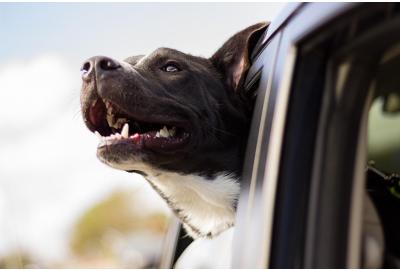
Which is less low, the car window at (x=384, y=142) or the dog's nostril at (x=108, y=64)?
the dog's nostril at (x=108, y=64)

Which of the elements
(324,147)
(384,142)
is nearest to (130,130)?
(384,142)

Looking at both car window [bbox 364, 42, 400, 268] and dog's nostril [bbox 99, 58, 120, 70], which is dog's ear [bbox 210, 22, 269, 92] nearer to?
dog's nostril [bbox 99, 58, 120, 70]

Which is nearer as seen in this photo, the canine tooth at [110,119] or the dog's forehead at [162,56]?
the canine tooth at [110,119]

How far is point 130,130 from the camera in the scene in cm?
339

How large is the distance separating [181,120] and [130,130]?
26 cm

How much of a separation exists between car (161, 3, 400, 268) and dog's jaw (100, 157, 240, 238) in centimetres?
123

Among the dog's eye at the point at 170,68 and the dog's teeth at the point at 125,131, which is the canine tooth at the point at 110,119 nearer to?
→ the dog's teeth at the point at 125,131

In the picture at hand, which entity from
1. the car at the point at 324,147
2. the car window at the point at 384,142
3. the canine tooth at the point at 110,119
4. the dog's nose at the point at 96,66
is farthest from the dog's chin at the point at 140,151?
the car at the point at 324,147

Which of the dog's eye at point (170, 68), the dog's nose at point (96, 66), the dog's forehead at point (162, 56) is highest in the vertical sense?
the dog's forehead at point (162, 56)

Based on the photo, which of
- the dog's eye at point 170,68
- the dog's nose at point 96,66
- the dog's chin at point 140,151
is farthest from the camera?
the dog's eye at point 170,68

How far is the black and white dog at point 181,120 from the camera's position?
125 inches

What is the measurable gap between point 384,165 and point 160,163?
1.08 m

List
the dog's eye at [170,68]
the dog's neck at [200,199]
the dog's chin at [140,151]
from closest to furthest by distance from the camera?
the dog's chin at [140,151] → the dog's neck at [200,199] → the dog's eye at [170,68]

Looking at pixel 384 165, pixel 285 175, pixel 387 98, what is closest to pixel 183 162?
pixel 384 165
